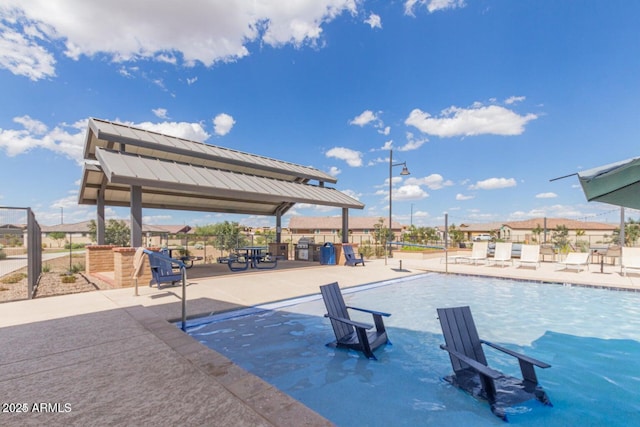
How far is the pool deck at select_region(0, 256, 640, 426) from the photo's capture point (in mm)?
2316

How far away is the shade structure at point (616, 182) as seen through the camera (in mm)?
2450

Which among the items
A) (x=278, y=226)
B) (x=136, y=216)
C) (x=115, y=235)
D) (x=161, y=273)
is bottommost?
(x=161, y=273)

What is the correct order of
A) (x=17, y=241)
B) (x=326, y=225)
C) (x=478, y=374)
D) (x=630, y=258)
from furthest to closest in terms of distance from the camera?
1. (x=326, y=225)
2. (x=630, y=258)
3. (x=17, y=241)
4. (x=478, y=374)

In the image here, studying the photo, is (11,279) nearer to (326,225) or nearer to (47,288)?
(47,288)

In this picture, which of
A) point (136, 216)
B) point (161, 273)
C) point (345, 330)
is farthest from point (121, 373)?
point (136, 216)

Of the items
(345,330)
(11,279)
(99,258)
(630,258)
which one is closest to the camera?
(345,330)

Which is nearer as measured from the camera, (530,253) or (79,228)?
(530,253)

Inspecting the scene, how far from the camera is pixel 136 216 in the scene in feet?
27.2

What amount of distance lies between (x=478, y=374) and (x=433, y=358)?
107 centimetres

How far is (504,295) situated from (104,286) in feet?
39.3

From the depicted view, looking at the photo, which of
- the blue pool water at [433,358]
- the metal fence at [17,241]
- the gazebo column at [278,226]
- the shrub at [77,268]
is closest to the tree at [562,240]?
Answer: the blue pool water at [433,358]

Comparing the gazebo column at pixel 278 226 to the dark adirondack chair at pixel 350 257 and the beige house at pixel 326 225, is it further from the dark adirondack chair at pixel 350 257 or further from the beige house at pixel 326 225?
the beige house at pixel 326 225

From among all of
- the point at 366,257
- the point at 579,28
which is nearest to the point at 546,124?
the point at 579,28

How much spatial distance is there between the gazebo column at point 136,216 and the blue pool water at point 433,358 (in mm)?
4196
